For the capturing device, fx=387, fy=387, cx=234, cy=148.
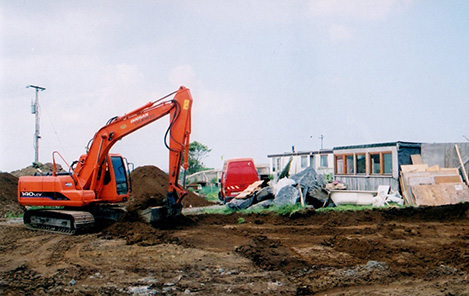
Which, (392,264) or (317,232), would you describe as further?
(317,232)

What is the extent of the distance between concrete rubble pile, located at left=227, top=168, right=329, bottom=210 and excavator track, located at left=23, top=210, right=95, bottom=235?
6.09 m

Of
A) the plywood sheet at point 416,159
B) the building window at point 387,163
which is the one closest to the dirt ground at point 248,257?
the plywood sheet at point 416,159

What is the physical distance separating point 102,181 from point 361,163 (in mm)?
12243

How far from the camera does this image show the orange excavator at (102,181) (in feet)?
35.2

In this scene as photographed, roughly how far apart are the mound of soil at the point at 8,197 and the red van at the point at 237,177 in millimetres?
9892

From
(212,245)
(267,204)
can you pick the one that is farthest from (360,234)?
(267,204)

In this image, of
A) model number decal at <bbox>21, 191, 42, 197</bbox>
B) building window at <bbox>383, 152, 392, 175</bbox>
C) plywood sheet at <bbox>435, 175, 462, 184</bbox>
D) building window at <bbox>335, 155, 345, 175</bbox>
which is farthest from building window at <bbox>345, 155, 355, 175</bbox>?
model number decal at <bbox>21, 191, 42, 197</bbox>

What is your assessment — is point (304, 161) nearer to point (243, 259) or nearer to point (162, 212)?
point (162, 212)

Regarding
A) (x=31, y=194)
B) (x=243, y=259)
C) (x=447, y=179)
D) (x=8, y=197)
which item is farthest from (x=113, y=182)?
(x=447, y=179)

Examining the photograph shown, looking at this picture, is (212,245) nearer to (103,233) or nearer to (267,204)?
(103,233)

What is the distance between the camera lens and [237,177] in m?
17.7

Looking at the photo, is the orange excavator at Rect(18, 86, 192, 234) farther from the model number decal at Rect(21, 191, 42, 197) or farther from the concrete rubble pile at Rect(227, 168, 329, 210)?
the concrete rubble pile at Rect(227, 168, 329, 210)

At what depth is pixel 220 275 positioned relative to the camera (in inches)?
254

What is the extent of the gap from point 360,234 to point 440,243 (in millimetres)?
1882
